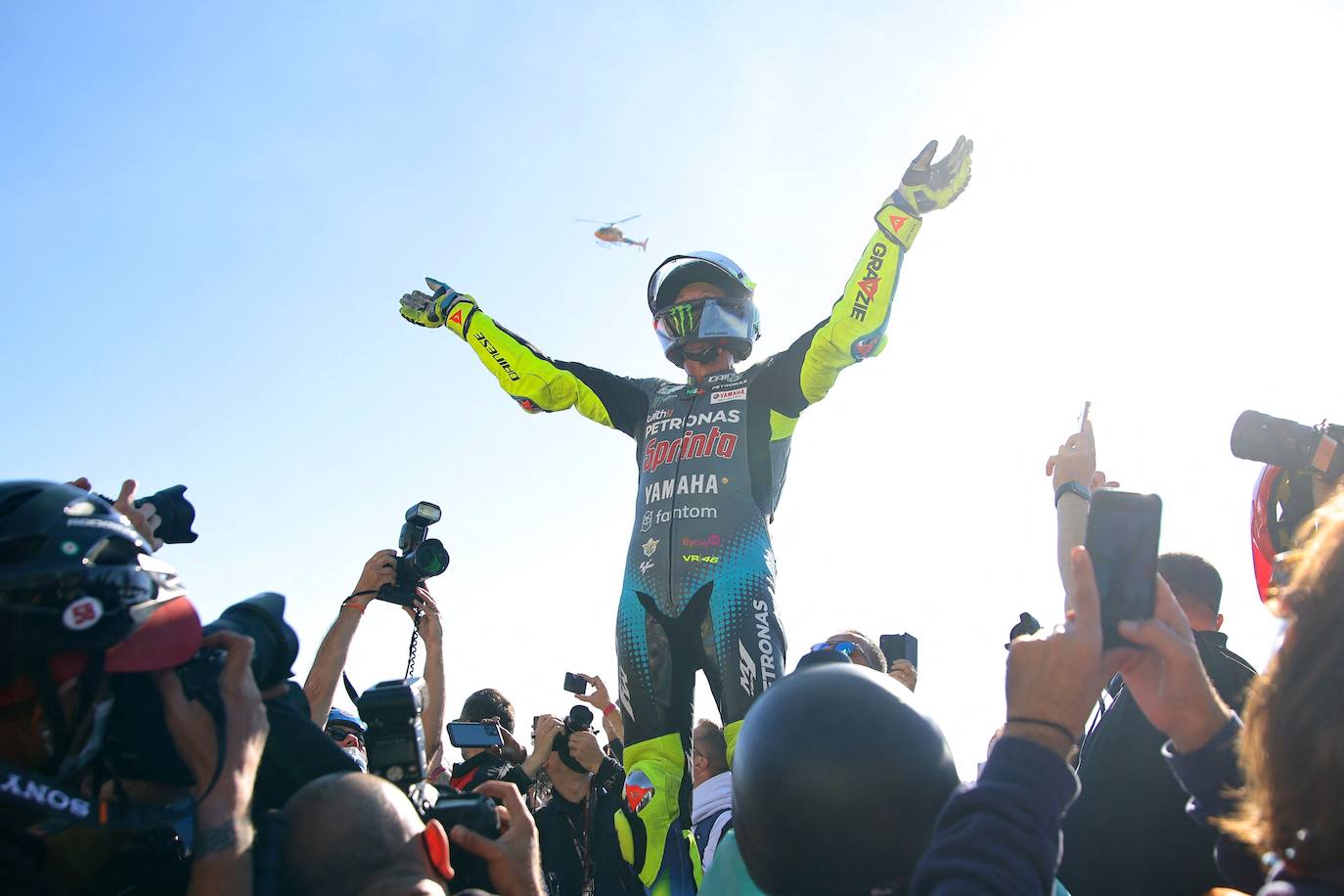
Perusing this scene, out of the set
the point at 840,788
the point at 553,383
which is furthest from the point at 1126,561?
the point at 553,383

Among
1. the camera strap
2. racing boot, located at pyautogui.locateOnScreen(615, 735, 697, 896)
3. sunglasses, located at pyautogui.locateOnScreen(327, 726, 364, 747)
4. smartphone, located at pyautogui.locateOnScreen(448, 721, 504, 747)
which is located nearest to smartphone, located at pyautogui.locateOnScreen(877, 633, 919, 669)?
racing boot, located at pyautogui.locateOnScreen(615, 735, 697, 896)

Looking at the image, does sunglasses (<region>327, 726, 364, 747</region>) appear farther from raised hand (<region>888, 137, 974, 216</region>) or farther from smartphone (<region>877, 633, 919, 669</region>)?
raised hand (<region>888, 137, 974, 216</region>)

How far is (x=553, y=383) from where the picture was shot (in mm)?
5891

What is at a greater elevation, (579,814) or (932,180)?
(932,180)

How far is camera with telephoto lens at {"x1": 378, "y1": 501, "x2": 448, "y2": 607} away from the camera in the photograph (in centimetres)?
386

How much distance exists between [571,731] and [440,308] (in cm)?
277

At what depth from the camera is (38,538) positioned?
187cm

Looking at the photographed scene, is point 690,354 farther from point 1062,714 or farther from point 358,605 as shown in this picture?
point 1062,714

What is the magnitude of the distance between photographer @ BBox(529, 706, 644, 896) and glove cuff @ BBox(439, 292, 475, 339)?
245 centimetres

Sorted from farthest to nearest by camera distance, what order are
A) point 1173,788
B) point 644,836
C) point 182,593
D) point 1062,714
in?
point 644,836 → point 1173,788 → point 182,593 → point 1062,714

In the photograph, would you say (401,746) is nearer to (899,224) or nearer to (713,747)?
(713,747)

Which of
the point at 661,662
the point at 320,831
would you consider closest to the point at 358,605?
the point at 661,662

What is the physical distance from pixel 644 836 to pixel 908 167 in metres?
3.46

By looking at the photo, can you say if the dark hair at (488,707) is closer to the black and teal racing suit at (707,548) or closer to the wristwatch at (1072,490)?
the black and teal racing suit at (707,548)
